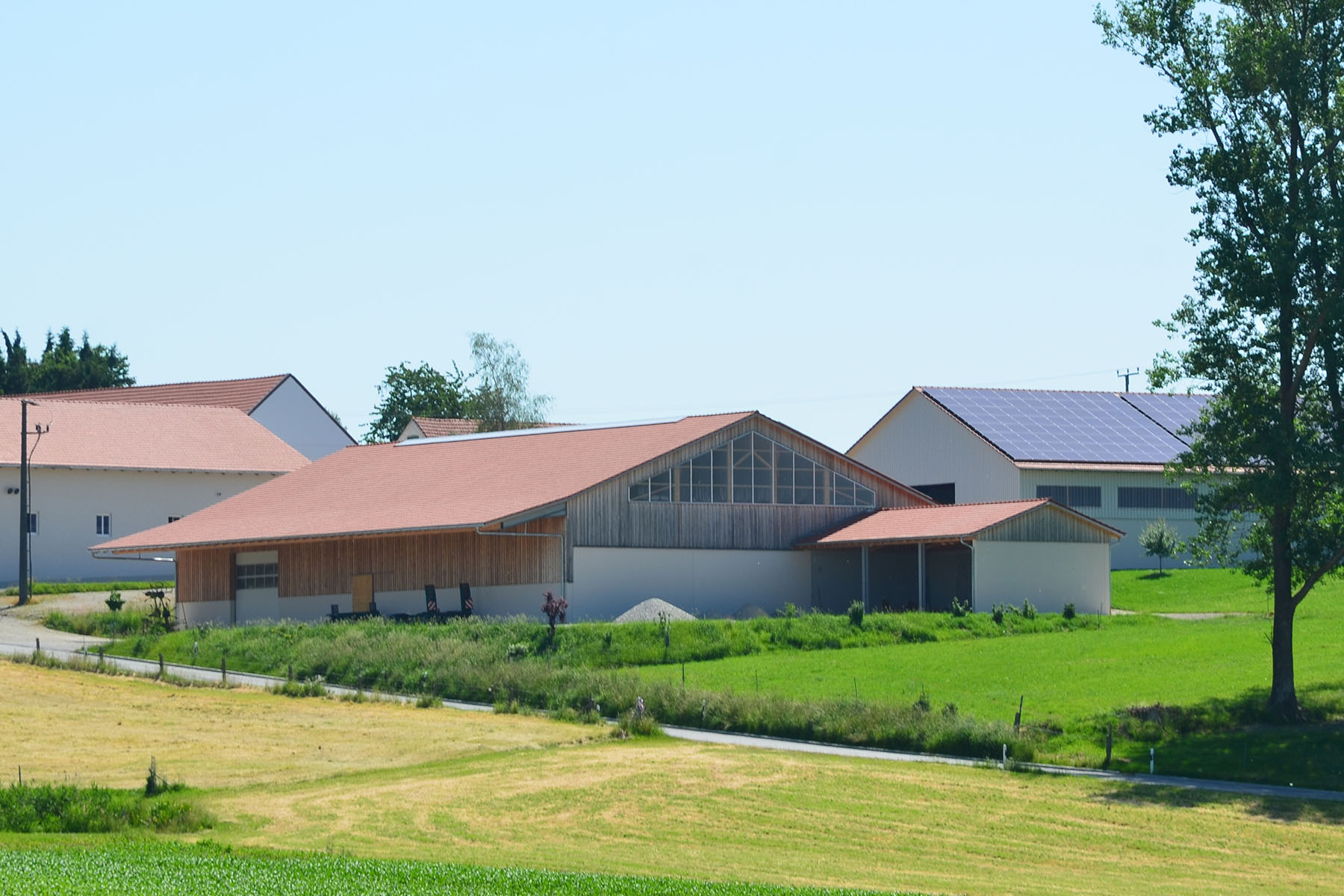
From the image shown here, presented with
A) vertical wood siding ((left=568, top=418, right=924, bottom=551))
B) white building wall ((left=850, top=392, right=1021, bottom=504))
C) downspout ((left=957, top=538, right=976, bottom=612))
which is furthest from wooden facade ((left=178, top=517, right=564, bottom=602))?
white building wall ((left=850, top=392, right=1021, bottom=504))

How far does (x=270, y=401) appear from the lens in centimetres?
9000

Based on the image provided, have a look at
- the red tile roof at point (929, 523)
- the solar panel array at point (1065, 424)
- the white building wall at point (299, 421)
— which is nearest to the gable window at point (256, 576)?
the red tile roof at point (929, 523)

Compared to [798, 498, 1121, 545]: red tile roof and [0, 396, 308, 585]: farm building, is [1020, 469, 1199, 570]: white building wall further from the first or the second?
[0, 396, 308, 585]: farm building

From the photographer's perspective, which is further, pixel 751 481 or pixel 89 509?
pixel 89 509

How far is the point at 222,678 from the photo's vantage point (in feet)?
138

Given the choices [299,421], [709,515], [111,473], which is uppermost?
[299,421]

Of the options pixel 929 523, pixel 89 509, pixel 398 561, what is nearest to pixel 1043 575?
pixel 929 523

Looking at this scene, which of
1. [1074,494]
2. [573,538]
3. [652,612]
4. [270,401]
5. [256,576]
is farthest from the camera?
[270,401]

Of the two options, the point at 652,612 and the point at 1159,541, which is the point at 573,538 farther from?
the point at 1159,541

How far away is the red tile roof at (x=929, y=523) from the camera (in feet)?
166

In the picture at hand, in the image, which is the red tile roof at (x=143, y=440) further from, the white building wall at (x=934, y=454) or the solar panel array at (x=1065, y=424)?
the solar panel array at (x=1065, y=424)

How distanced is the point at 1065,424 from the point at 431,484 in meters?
26.1

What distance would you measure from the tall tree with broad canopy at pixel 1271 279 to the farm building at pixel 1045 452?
26826 millimetres

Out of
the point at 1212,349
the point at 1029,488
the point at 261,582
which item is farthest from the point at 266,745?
the point at 1029,488
